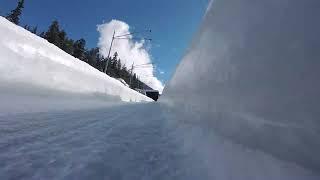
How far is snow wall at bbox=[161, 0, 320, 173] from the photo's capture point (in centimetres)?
110

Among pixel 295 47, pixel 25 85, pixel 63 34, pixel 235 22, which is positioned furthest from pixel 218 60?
Result: pixel 63 34

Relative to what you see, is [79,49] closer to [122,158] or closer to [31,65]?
[31,65]

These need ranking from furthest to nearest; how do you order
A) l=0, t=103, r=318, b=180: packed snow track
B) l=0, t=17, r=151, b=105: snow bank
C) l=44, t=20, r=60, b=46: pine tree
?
l=44, t=20, r=60, b=46: pine tree, l=0, t=17, r=151, b=105: snow bank, l=0, t=103, r=318, b=180: packed snow track

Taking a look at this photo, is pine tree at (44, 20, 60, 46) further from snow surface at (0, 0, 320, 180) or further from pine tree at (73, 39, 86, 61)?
snow surface at (0, 0, 320, 180)

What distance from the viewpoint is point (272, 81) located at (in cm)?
141

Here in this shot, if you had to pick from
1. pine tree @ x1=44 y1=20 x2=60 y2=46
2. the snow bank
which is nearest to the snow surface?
the snow bank

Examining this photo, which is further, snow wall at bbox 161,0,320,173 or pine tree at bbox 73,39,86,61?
pine tree at bbox 73,39,86,61

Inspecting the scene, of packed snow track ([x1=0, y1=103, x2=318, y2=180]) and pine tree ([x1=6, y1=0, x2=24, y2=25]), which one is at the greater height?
pine tree ([x1=6, y1=0, x2=24, y2=25])

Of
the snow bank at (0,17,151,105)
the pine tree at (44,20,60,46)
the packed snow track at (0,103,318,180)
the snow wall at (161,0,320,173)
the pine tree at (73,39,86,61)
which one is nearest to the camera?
the snow wall at (161,0,320,173)

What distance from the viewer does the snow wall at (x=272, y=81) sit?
1.10 metres

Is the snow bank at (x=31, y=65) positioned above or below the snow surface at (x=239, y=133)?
above

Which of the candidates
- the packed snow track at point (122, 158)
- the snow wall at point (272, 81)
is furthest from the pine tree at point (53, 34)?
the snow wall at point (272, 81)

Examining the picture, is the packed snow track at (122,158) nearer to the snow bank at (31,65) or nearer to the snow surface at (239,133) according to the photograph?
the snow surface at (239,133)

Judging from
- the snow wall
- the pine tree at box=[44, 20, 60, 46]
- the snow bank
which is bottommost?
the snow wall
